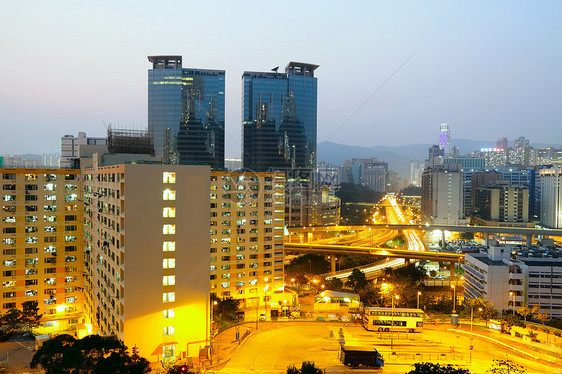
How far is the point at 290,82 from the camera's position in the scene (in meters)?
47.7

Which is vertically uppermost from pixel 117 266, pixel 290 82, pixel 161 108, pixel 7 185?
pixel 290 82

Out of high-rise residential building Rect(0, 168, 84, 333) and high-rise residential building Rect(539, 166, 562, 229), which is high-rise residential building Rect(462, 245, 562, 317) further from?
high-rise residential building Rect(539, 166, 562, 229)

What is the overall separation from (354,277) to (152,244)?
1416 cm

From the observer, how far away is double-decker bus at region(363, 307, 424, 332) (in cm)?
1392

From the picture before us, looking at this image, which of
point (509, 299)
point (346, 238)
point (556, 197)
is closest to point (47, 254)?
point (509, 299)

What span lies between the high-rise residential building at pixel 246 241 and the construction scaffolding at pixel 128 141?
3516 millimetres

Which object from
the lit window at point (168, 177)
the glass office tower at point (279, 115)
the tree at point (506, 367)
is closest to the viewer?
the tree at point (506, 367)

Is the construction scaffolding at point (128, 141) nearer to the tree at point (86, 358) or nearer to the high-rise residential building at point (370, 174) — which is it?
the tree at point (86, 358)

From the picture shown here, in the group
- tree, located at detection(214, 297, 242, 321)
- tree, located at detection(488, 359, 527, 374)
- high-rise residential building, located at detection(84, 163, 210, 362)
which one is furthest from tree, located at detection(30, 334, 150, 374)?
tree, located at detection(488, 359, 527, 374)

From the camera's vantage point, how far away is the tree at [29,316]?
14562 millimetres

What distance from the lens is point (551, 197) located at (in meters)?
52.2

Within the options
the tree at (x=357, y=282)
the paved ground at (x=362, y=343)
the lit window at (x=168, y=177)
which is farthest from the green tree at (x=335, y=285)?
the lit window at (x=168, y=177)

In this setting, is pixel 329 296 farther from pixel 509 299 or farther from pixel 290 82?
pixel 290 82

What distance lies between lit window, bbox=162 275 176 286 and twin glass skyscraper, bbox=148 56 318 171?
34.6 meters
